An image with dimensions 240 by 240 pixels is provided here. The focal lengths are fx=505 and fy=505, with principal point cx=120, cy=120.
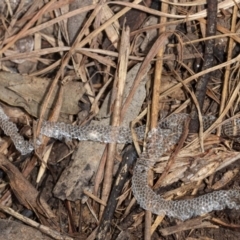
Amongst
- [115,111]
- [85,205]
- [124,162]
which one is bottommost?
[85,205]

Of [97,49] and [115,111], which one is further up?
[97,49]

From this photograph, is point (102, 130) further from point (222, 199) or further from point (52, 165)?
point (222, 199)

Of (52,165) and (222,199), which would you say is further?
(52,165)

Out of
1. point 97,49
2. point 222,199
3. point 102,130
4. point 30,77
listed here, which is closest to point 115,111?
point 102,130

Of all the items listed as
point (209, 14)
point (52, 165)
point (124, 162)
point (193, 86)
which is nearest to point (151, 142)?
point (124, 162)

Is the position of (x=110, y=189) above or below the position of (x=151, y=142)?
below

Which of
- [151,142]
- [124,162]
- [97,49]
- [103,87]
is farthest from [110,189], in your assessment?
[97,49]

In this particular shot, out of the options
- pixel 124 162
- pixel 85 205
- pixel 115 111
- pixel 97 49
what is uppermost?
pixel 97 49

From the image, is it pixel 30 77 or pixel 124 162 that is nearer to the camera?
pixel 124 162

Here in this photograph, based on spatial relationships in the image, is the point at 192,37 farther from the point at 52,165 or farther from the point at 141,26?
the point at 52,165
